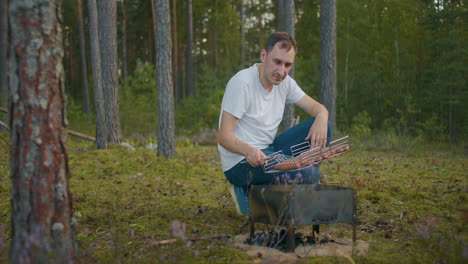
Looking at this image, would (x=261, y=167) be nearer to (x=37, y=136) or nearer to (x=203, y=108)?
(x=37, y=136)

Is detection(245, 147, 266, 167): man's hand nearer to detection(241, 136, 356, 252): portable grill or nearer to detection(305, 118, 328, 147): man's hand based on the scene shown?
detection(241, 136, 356, 252): portable grill

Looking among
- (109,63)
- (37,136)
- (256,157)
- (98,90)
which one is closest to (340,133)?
(109,63)

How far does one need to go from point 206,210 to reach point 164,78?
14.2 ft

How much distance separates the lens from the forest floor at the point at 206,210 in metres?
3.19

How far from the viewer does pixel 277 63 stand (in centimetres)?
Answer: 406

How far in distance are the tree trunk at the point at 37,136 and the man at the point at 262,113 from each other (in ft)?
5.12

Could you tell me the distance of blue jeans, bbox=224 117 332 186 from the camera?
425 centimetres

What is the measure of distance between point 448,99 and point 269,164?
1374 cm

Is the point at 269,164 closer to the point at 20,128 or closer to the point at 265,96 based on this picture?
the point at 265,96

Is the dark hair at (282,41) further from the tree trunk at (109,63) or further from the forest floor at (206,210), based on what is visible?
the tree trunk at (109,63)

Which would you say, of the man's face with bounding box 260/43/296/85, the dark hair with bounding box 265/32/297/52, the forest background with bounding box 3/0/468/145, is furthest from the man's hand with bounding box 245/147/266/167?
the forest background with bounding box 3/0/468/145

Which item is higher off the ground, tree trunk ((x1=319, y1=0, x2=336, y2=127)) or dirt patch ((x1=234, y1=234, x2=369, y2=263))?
tree trunk ((x1=319, y1=0, x2=336, y2=127))

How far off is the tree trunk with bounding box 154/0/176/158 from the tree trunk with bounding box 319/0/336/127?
4780mm

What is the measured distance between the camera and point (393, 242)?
13.0 feet
